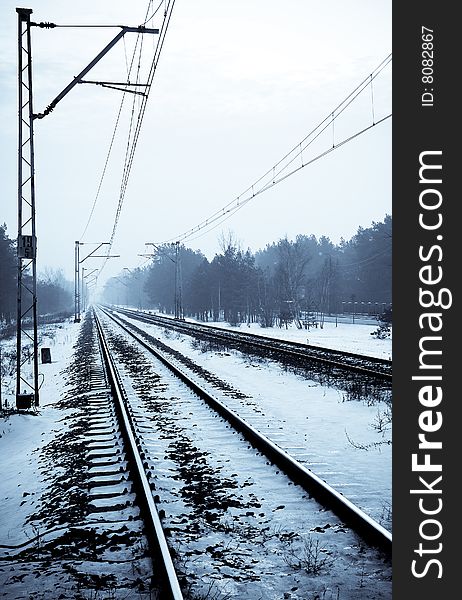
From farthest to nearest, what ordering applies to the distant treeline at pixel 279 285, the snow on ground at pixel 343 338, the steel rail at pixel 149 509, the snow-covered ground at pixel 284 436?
the distant treeline at pixel 279 285, the snow on ground at pixel 343 338, the snow-covered ground at pixel 284 436, the steel rail at pixel 149 509

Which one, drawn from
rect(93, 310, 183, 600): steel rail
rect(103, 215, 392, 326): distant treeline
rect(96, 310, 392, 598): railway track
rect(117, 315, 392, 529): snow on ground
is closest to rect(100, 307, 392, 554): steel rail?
rect(96, 310, 392, 598): railway track

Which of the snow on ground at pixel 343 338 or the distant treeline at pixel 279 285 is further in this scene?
the distant treeline at pixel 279 285

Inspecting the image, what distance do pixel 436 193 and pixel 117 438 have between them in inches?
258

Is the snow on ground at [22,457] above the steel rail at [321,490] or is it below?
below

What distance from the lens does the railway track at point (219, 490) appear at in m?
4.66

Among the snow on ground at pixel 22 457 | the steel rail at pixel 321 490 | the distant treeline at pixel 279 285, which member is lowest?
the snow on ground at pixel 22 457

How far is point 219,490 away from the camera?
6.18 metres

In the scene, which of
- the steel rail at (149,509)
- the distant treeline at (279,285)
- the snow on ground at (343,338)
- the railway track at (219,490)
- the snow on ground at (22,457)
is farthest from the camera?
the distant treeline at (279,285)

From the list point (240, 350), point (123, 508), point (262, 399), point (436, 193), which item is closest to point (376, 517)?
point (123, 508)

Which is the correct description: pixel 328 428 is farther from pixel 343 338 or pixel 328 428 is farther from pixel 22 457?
pixel 343 338

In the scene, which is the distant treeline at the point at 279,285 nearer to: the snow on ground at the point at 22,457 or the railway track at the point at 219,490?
the snow on ground at the point at 22,457

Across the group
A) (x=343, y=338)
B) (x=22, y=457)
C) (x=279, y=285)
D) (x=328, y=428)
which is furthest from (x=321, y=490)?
(x=279, y=285)

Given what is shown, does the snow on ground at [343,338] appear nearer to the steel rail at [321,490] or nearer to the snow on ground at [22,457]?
the steel rail at [321,490]

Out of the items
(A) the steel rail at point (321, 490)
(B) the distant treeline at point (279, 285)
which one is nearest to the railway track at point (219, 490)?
(A) the steel rail at point (321, 490)
